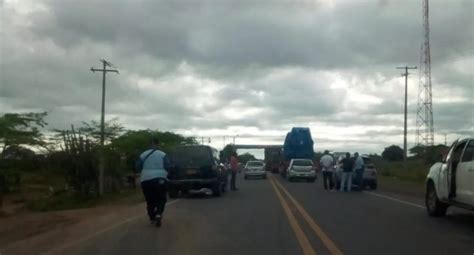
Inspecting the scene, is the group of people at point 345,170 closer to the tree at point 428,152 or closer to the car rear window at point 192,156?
the car rear window at point 192,156

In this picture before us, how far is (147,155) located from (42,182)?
20672mm

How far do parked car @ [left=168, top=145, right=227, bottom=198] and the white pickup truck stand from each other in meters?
10.6

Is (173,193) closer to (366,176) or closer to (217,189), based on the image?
(217,189)

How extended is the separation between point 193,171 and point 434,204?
37.4ft

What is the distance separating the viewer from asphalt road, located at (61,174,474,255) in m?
11.3

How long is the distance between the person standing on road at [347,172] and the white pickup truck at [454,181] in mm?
11645

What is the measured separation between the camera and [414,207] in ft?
66.3

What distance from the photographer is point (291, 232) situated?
529 inches

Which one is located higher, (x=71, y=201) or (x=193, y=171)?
(x=193, y=171)

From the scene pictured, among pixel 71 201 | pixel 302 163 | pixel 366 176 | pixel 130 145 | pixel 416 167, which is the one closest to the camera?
pixel 71 201

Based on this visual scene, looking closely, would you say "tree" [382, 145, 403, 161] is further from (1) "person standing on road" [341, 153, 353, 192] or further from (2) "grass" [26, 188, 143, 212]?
(2) "grass" [26, 188, 143, 212]

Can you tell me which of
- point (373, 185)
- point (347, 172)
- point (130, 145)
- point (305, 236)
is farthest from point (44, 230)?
point (130, 145)

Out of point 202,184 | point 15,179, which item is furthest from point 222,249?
point 15,179

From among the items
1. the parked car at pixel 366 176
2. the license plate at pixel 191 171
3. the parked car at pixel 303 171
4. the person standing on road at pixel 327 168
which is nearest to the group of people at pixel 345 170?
the person standing on road at pixel 327 168
